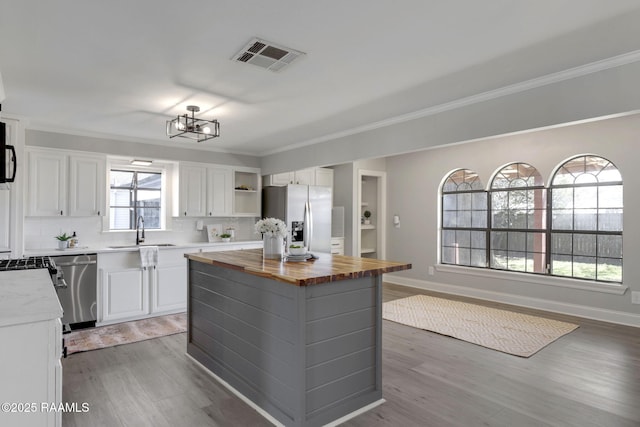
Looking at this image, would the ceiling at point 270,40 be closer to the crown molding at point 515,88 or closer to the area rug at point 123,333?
the crown molding at point 515,88

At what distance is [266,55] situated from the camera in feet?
8.41

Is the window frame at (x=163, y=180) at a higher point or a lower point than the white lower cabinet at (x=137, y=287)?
higher

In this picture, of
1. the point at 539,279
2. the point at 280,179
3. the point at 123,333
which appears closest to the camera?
the point at 123,333

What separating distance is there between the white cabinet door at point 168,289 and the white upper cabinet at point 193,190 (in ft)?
3.01

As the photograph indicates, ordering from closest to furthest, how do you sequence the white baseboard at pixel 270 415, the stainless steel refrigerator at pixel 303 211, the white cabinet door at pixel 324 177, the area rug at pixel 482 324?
the white baseboard at pixel 270 415, the area rug at pixel 482 324, the stainless steel refrigerator at pixel 303 211, the white cabinet door at pixel 324 177

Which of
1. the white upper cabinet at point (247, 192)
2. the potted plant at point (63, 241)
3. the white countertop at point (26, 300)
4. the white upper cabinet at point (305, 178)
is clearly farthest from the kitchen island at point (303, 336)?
the white upper cabinet at point (305, 178)

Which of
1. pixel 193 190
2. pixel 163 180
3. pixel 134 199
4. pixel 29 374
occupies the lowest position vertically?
pixel 29 374

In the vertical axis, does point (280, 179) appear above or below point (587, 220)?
above

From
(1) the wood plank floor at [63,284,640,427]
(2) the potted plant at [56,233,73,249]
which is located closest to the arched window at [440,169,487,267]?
(1) the wood plank floor at [63,284,640,427]

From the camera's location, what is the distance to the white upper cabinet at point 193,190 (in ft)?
18.3

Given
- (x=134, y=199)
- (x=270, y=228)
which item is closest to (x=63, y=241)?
(x=134, y=199)

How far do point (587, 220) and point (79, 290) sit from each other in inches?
253

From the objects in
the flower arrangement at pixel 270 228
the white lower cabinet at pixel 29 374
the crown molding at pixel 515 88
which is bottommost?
the white lower cabinet at pixel 29 374

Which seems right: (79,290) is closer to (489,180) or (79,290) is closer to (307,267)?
(307,267)
